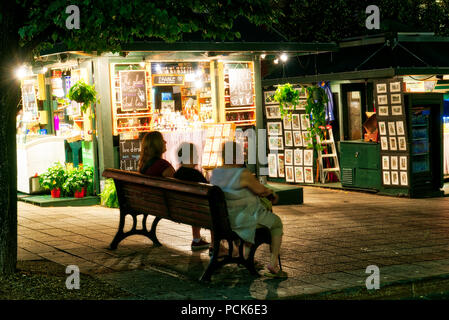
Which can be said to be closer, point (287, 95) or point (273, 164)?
point (287, 95)

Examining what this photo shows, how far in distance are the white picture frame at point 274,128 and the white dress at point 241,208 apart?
407 inches

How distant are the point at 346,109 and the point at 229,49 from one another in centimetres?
617

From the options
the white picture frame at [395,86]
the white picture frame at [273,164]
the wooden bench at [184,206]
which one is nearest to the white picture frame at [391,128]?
the white picture frame at [395,86]

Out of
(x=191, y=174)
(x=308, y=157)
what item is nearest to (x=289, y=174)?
(x=308, y=157)

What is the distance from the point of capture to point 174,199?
880 centimetres

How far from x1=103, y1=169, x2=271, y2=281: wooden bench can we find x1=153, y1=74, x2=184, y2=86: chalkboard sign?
4.89m

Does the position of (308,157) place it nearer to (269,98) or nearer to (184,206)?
(269,98)

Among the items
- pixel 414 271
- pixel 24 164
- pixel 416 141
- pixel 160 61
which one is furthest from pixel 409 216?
pixel 24 164

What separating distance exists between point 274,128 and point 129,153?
214 inches

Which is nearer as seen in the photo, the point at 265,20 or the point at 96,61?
the point at 265,20

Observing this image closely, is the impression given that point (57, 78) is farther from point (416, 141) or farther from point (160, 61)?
point (416, 141)

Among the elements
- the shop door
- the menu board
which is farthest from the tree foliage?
the menu board

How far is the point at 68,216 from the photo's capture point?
12844 mm

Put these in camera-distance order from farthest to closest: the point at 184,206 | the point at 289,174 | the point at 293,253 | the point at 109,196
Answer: the point at 289,174 → the point at 109,196 → the point at 293,253 → the point at 184,206
